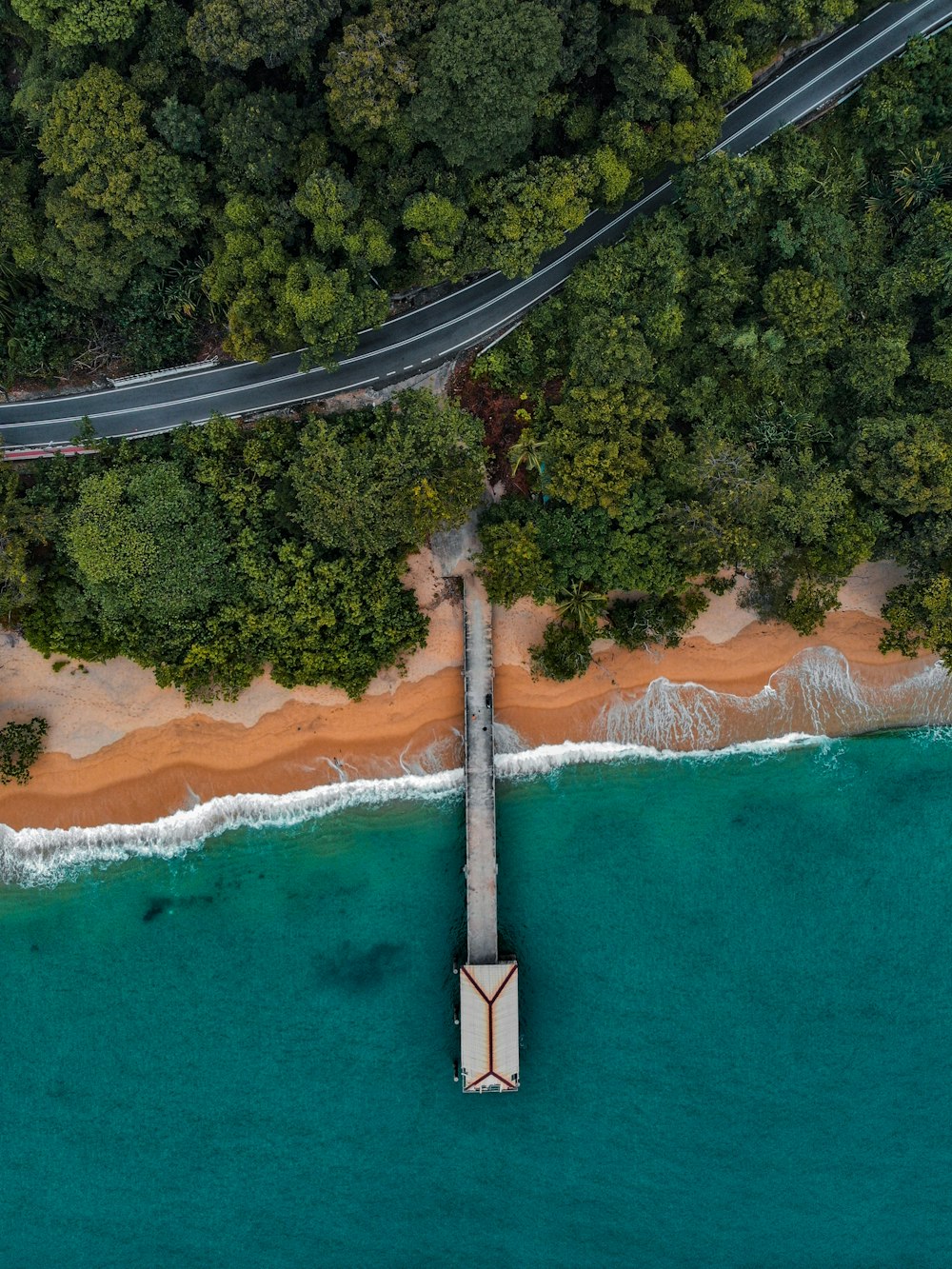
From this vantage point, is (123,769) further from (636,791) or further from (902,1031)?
(902,1031)

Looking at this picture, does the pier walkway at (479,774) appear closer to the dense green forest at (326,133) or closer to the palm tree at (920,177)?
the dense green forest at (326,133)

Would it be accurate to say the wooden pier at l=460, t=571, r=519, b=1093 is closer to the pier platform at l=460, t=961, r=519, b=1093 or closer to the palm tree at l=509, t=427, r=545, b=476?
the pier platform at l=460, t=961, r=519, b=1093

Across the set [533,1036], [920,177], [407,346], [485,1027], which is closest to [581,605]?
[407,346]

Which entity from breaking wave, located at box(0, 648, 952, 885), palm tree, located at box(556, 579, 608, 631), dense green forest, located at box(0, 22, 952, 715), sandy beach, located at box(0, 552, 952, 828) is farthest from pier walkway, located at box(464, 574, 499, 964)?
palm tree, located at box(556, 579, 608, 631)

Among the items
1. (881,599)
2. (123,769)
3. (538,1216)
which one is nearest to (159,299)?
(123,769)

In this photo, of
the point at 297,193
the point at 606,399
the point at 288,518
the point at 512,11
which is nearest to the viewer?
the point at 512,11
